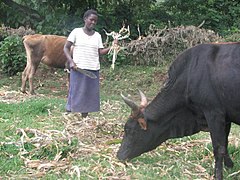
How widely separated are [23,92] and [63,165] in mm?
5679

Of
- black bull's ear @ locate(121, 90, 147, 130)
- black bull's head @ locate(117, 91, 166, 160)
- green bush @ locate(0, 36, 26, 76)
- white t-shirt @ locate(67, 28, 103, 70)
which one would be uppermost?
white t-shirt @ locate(67, 28, 103, 70)

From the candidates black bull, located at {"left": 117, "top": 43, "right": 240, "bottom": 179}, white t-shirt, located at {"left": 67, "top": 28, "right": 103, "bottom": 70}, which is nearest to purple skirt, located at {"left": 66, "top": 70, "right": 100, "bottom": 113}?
white t-shirt, located at {"left": 67, "top": 28, "right": 103, "bottom": 70}

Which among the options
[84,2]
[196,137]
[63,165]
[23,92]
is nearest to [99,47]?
[196,137]

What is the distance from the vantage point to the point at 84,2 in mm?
15219

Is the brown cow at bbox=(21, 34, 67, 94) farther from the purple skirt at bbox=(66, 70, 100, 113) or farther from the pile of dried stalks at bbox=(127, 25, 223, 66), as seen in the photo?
the purple skirt at bbox=(66, 70, 100, 113)

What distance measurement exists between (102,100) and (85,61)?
300 cm

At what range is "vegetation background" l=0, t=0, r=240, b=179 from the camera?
547 cm

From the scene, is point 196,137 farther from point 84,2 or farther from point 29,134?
point 84,2

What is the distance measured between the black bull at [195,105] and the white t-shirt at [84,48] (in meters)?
1.59

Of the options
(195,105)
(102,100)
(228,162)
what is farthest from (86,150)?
(102,100)

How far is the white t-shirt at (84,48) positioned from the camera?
279 inches

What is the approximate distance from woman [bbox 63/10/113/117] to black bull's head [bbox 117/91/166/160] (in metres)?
1.63

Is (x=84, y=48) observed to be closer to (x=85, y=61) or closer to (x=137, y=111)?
(x=85, y=61)

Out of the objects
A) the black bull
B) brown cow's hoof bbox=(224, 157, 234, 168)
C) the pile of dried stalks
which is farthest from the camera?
the pile of dried stalks
